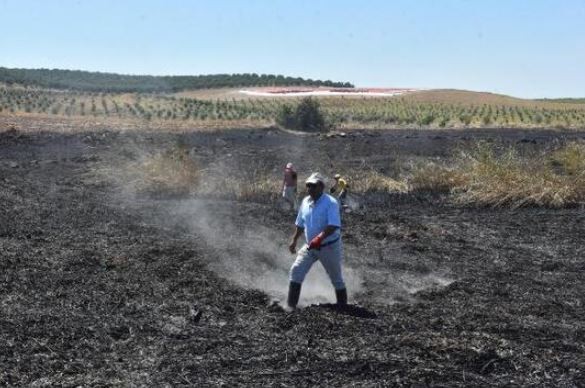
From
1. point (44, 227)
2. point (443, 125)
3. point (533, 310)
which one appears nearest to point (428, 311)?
point (533, 310)

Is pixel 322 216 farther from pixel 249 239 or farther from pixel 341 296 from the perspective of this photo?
pixel 249 239

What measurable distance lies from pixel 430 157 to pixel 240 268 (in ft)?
50.6

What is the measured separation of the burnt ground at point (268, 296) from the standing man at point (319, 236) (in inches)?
13.2

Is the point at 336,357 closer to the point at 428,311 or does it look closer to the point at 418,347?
the point at 418,347

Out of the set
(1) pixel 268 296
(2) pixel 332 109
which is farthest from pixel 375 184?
(2) pixel 332 109

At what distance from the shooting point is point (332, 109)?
6531cm

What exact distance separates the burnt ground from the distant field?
100ft

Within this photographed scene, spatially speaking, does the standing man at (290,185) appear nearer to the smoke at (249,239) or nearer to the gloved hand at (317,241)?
the smoke at (249,239)

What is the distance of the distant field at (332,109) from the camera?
159 ft

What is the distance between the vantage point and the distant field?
4847 cm

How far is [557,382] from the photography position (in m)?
6.04

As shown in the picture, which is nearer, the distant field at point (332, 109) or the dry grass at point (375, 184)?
the dry grass at point (375, 184)

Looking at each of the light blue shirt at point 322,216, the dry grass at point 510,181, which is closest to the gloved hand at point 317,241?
the light blue shirt at point 322,216

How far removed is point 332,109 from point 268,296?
188 feet
